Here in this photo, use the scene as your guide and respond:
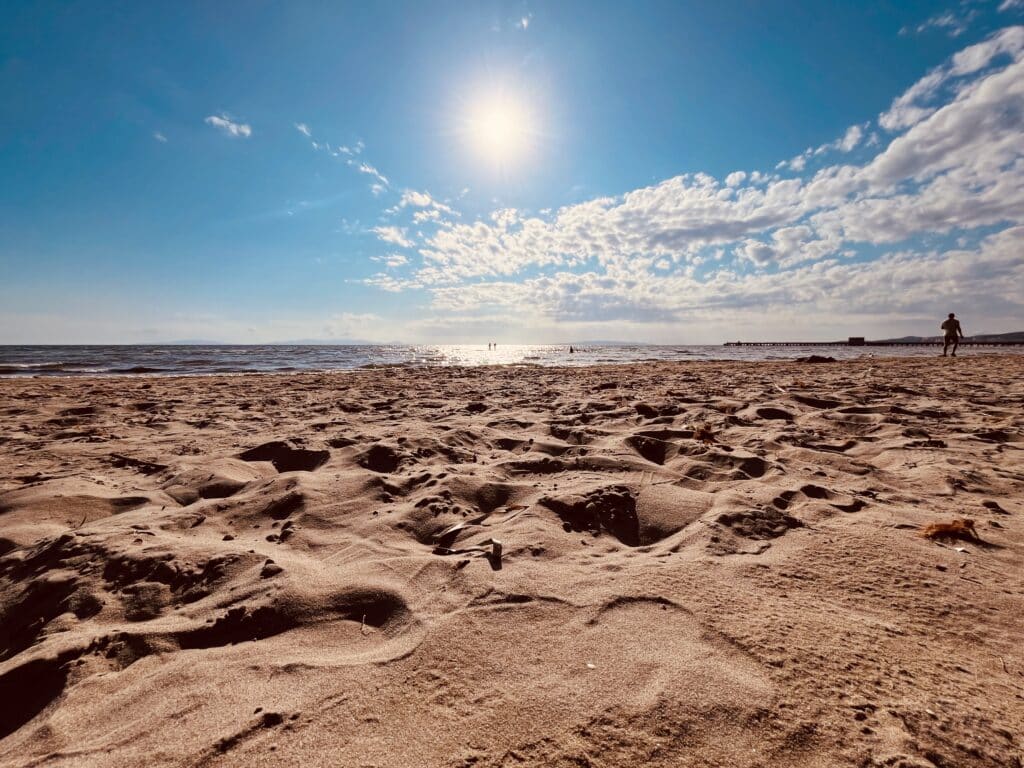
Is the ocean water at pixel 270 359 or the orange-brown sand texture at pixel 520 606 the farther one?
the ocean water at pixel 270 359

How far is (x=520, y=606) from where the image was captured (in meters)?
1.75

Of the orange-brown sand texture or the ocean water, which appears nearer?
the orange-brown sand texture

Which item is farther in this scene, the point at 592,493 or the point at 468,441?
the point at 468,441

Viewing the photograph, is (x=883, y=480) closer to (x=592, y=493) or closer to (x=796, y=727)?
(x=592, y=493)

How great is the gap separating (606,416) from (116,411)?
6.85 meters

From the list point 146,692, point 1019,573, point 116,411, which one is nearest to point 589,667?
point 146,692

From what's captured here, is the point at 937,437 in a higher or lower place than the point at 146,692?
higher

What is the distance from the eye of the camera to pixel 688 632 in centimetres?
156

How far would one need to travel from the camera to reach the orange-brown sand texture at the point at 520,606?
1.18 m

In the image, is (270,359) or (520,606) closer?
(520,606)

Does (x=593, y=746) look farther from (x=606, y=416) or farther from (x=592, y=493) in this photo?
(x=606, y=416)

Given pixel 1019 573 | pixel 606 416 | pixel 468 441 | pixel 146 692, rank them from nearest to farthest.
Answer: pixel 146 692 → pixel 1019 573 → pixel 468 441 → pixel 606 416

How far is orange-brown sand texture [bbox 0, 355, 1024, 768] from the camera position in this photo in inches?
46.6

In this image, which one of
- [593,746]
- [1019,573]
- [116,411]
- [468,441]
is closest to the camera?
[593,746]
